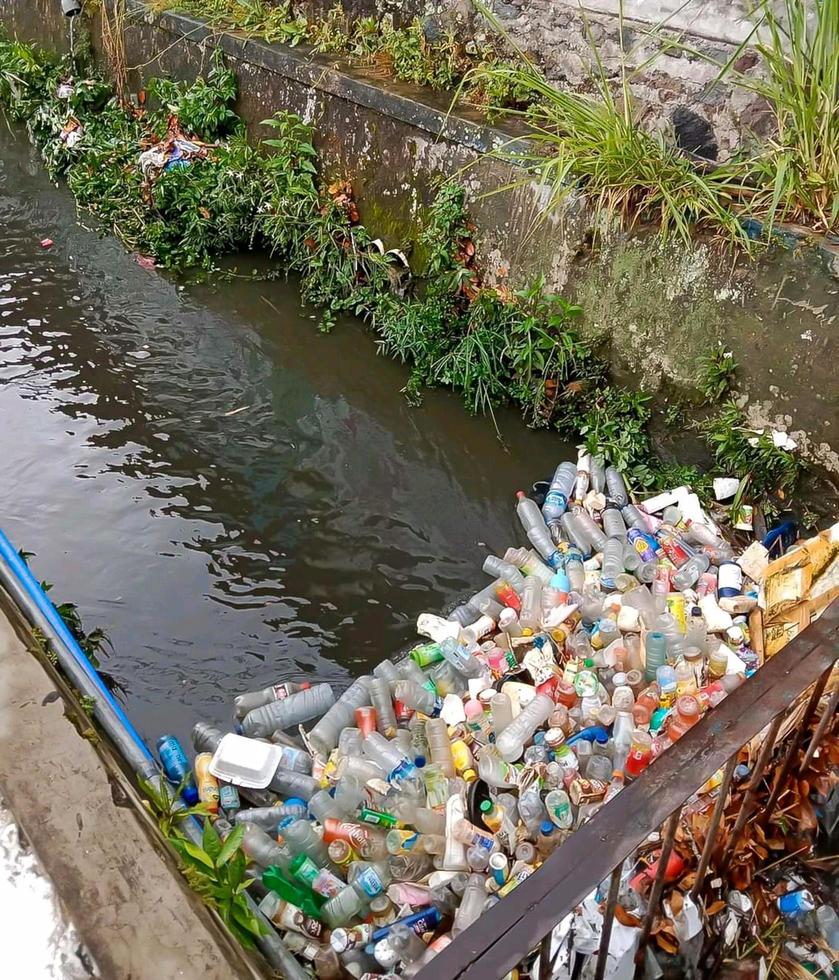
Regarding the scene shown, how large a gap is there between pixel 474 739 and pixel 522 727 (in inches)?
7.6

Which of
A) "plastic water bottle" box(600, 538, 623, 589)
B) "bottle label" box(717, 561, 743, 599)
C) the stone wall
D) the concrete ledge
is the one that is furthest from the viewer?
the stone wall

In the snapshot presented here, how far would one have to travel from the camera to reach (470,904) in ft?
8.06

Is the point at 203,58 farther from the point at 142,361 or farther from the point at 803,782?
the point at 803,782

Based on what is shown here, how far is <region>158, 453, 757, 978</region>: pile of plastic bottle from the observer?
252 cm

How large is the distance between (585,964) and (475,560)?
2.08 m

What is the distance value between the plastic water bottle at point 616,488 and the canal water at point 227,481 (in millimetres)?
447

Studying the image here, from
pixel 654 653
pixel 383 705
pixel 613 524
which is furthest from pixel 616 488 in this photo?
pixel 383 705

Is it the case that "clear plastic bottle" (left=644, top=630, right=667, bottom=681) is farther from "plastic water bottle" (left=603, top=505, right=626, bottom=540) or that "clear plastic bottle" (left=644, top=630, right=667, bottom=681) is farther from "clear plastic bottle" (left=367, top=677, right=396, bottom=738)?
"clear plastic bottle" (left=367, top=677, right=396, bottom=738)

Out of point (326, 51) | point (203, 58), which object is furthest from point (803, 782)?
point (203, 58)

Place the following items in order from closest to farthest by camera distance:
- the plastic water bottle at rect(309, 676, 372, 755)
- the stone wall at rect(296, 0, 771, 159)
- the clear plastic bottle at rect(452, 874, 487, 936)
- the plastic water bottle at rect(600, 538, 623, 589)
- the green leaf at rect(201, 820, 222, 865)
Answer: the green leaf at rect(201, 820, 222, 865) → the clear plastic bottle at rect(452, 874, 487, 936) → the plastic water bottle at rect(309, 676, 372, 755) → the plastic water bottle at rect(600, 538, 623, 589) → the stone wall at rect(296, 0, 771, 159)

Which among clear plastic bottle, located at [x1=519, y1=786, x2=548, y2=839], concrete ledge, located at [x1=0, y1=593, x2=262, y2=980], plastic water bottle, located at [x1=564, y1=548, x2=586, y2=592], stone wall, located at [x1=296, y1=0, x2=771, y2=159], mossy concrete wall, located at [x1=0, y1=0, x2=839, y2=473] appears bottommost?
clear plastic bottle, located at [x1=519, y1=786, x2=548, y2=839]

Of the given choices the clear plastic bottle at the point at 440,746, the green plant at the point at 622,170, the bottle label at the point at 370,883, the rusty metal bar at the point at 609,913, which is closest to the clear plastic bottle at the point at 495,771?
the clear plastic bottle at the point at 440,746

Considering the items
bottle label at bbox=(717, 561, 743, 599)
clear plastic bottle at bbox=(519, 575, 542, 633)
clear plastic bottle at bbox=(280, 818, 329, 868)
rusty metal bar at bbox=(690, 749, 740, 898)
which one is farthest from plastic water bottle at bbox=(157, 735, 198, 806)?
bottle label at bbox=(717, 561, 743, 599)

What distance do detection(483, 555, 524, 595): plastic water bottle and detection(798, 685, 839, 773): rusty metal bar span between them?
5.18ft
